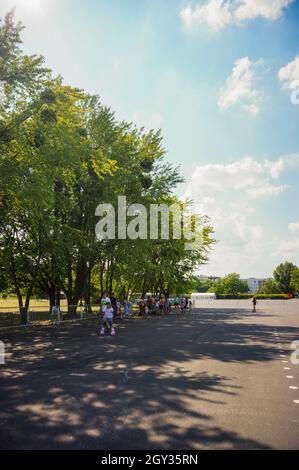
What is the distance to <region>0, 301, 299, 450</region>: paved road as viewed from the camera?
198 inches

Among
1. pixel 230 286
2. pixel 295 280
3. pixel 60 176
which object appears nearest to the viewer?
pixel 60 176

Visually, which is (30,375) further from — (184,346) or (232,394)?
(184,346)

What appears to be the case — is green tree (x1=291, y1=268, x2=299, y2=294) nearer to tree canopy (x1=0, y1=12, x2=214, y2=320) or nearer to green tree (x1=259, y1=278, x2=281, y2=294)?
green tree (x1=259, y1=278, x2=281, y2=294)

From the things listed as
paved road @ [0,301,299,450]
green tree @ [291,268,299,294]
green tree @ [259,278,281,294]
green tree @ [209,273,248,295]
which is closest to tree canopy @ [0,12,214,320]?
paved road @ [0,301,299,450]

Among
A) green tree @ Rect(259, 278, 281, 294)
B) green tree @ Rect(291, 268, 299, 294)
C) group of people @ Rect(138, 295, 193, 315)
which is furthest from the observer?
green tree @ Rect(259, 278, 281, 294)

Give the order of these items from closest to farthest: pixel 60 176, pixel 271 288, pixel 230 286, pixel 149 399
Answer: pixel 149 399 < pixel 60 176 < pixel 271 288 < pixel 230 286

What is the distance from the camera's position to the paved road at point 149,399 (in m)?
5.03

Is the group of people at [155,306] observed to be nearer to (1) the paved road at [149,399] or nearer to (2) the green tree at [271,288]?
(1) the paved road at [149,399]

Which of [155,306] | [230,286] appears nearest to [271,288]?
[230,286]

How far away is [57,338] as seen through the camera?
16328 mm

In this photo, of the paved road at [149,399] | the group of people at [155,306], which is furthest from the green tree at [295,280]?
the paved road at [149,399]

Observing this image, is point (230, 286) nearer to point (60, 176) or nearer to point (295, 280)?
point (295, 280)

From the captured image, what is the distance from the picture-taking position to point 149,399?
22.3 ft
